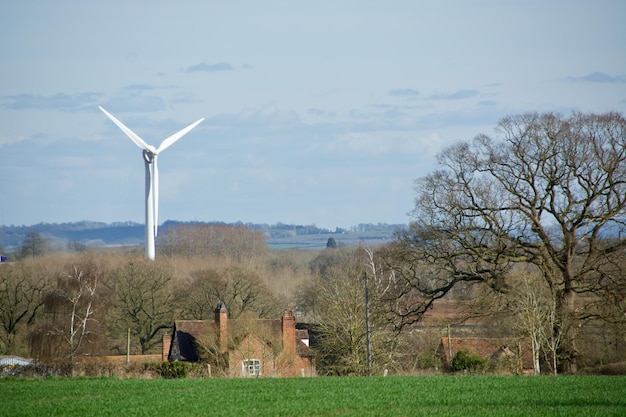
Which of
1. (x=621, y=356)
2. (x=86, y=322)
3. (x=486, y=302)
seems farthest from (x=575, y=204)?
(x=86, y=322)

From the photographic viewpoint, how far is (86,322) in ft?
216

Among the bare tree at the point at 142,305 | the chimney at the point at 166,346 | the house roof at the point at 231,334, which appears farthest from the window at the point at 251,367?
the bare tree at the point at 142,305

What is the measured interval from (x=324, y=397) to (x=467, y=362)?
22.3 metres

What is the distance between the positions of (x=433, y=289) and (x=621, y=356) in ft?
42.6

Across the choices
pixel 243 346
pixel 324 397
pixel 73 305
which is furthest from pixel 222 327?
pixel 324 397

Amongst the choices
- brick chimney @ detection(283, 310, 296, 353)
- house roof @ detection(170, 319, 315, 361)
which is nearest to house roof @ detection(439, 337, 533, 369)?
house roof @ detection(170, 319, 315, 361)

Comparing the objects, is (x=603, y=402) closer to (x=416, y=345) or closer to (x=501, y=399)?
(x=501, y=399)

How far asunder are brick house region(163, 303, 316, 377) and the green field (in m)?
11.8

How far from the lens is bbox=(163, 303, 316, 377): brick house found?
47.4 meters

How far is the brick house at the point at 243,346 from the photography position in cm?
4738

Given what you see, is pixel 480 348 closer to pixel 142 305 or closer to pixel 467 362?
pixel 467 362

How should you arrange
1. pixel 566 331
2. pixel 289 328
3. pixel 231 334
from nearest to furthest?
pixel 566 331 → pixel 231 334 → pixel 289 328

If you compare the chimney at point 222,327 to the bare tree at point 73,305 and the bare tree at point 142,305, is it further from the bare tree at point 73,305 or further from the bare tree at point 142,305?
the bare tree at point 142,305

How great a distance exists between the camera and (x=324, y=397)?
86.0ft
